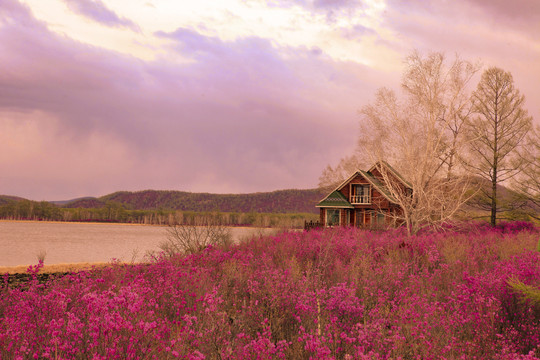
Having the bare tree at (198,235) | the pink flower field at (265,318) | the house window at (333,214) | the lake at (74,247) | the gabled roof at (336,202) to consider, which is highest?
the gabled roof at (336,202)

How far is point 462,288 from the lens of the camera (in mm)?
6520

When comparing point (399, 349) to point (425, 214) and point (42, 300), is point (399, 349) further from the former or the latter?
point (425, 214)

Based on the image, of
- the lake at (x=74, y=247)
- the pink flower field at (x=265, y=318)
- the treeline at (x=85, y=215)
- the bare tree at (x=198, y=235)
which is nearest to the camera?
the pink flower field at (x=265, y=318)

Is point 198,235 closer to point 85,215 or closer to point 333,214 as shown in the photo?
point 333,214

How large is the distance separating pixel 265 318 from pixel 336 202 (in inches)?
1361

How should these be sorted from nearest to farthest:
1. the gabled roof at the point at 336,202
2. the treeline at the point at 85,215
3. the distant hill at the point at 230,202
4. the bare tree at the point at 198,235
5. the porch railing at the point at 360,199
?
1. the bare tree at the point at 198,235
2. the gabled roof at the point at 336,202
3. the porch railing at the point at 360,199
4. the treeline at the point at 85,215
5. the distant hill at the point at 230,202

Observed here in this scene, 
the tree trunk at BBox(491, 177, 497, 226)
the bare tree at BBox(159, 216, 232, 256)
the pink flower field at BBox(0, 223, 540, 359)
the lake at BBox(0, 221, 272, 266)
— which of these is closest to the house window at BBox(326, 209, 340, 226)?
the lake at BBox(0, 221, 272, 266)

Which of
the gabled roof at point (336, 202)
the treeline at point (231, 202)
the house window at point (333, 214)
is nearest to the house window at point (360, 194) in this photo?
the gabled roof at point (336, 202)

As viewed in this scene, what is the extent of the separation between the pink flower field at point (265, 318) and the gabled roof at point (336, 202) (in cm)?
2823

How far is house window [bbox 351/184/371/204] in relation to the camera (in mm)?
38375

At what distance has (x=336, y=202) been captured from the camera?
3828 centimetres

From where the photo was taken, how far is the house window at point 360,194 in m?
38.4

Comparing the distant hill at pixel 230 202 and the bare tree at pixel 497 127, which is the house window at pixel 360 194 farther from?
the distant hill at pixel 230 202

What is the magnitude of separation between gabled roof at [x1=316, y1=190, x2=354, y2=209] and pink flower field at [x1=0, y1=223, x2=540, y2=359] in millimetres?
28229
